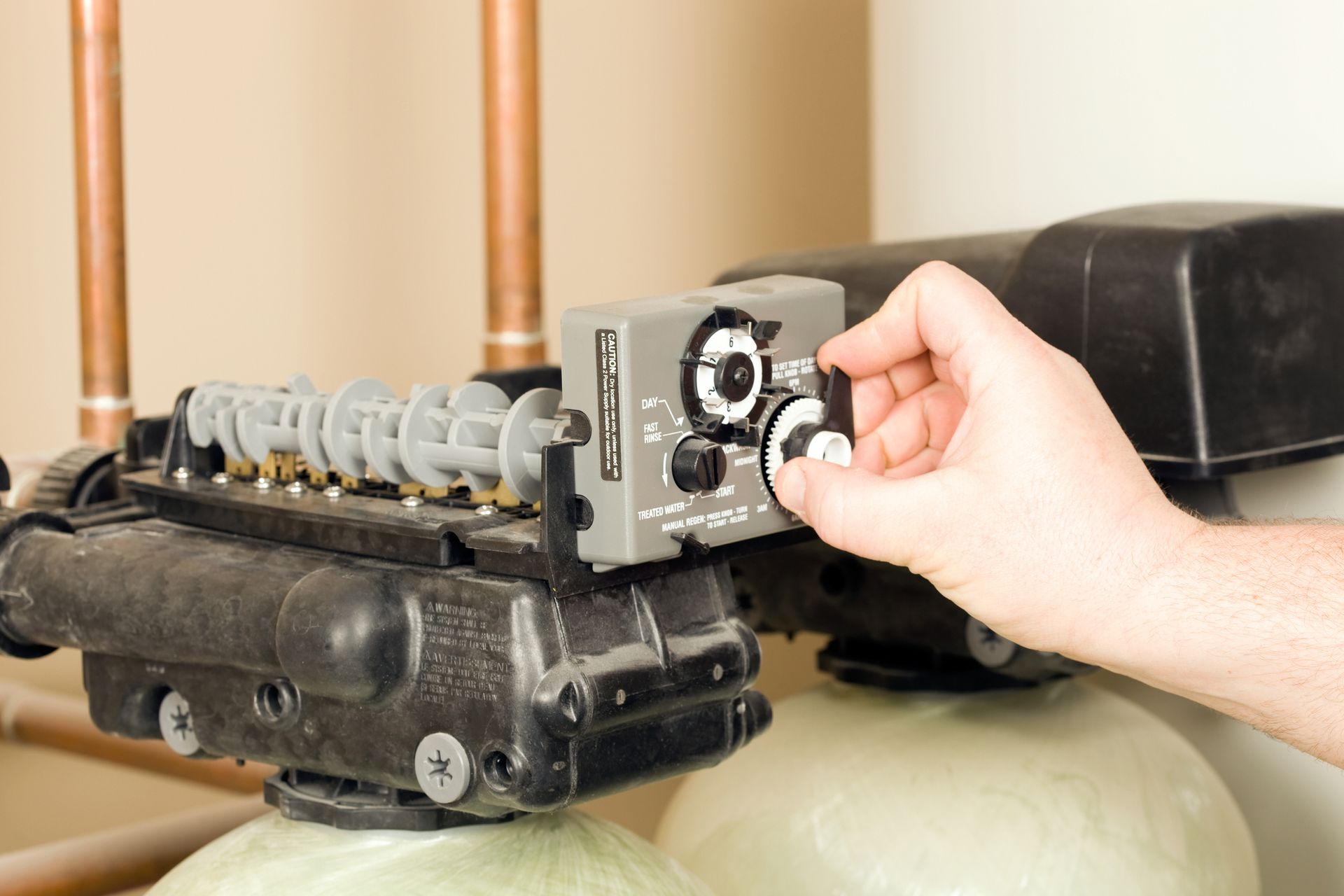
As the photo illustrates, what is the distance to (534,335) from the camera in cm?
127

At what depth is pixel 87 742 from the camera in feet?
3.86

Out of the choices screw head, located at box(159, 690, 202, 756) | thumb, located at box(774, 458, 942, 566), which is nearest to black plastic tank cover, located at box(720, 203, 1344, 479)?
thumb, located at box(774, 458, 942, 566)

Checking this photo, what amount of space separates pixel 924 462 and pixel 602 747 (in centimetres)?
26

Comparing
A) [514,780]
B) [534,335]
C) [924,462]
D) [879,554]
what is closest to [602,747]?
[514,780]

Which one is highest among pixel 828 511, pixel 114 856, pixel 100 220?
pixel 100 220

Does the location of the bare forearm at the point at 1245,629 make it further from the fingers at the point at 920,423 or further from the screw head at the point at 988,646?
the screw head at the point at 988,646

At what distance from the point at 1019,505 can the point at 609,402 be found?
190 mm

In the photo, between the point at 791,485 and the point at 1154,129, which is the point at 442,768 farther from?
the point at 1154,129

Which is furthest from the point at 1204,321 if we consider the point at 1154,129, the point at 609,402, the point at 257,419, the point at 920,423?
the point at 257,419

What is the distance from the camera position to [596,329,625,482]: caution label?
58 centimetres

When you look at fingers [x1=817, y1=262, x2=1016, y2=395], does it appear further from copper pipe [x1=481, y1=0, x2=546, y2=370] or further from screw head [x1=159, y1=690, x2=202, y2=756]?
copper pipe [x1=481, y1=0, x2=546, y2=370]

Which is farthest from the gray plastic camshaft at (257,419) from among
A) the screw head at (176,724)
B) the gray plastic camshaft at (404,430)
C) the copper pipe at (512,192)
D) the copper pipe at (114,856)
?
the copper pipe at (512,192)

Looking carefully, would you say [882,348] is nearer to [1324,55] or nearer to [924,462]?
[924,462]

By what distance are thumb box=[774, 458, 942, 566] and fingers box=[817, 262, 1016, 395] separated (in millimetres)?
59
